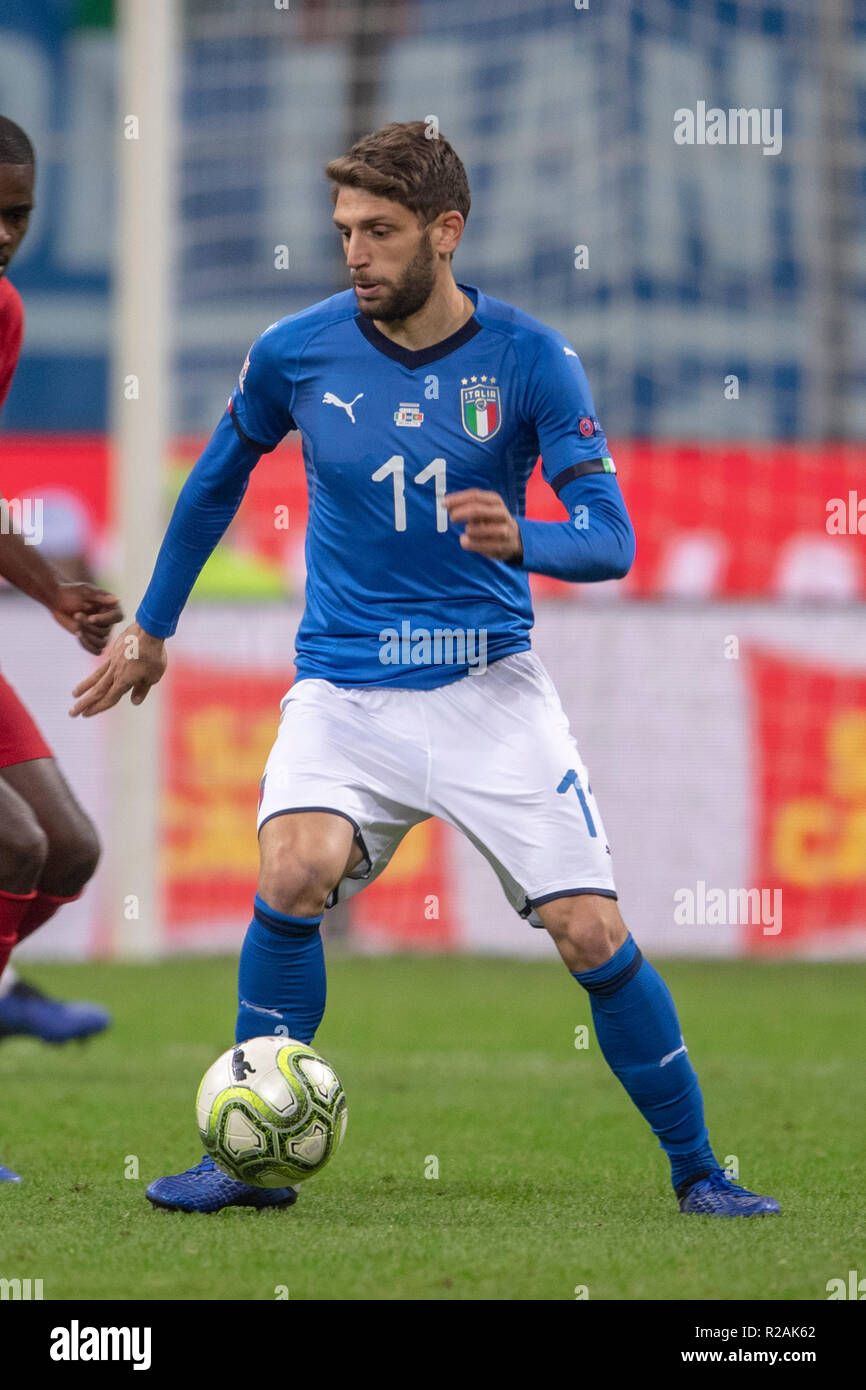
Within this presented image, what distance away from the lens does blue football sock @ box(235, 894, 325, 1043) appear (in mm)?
4359

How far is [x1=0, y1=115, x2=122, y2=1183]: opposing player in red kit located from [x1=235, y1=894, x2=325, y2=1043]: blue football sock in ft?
2.53

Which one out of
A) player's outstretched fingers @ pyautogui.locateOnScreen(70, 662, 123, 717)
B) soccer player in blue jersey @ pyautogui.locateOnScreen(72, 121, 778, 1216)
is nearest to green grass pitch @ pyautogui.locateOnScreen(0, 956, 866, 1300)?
soccer player in blue jersey @ pyautogui.locateOnScreen(72, 121, 778, 1216)

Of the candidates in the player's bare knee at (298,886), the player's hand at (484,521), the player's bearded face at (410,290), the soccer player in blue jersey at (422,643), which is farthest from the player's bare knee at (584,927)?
the player's bearded face at (410,290)

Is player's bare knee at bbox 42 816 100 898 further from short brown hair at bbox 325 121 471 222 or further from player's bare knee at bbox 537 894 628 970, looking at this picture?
short brown hair at bbox 325 121 471 222

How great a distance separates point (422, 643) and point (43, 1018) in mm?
2627

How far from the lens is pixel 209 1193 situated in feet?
14.6

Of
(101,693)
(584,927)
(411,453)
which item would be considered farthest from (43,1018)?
(411,453)

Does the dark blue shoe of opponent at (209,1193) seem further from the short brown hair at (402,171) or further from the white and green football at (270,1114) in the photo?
the short brown hair at (402,171)

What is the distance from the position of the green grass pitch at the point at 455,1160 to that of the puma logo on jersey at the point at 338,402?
1.78 metres

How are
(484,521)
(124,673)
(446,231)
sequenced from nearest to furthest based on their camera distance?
1. (484,521)
2. (446,231)
3. (124,673)

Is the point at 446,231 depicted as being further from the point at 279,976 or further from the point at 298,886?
the point at 279,976

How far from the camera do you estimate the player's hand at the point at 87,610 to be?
16.8ft
